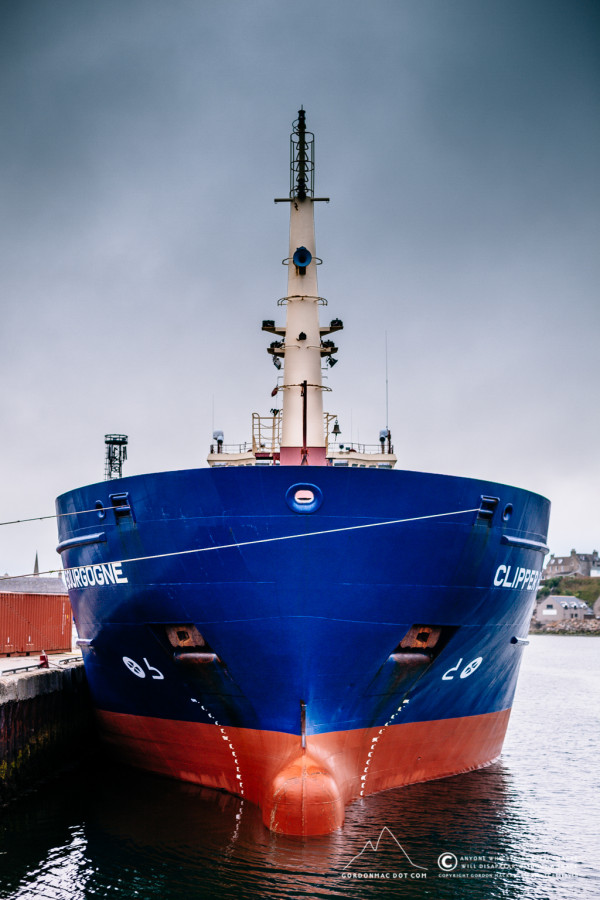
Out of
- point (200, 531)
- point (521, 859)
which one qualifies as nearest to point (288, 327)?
point (200, 531)

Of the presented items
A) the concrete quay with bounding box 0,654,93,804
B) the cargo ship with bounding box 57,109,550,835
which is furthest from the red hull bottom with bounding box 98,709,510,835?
the concrete quay with bounding box 0,654,93,804

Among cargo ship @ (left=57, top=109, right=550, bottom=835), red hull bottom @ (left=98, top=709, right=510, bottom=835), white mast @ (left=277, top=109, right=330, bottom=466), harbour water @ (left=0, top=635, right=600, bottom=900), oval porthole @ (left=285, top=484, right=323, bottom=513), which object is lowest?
harbour water @ (left=0, top=635, right=600, bottom=900)

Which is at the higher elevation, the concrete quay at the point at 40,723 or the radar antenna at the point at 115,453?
the radar antenna at the point at 115,453

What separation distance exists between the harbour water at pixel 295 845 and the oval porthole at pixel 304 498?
4292 mm

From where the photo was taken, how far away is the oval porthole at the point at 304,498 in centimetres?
1002

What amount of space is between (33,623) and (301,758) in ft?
54.0

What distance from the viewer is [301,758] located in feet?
32.4

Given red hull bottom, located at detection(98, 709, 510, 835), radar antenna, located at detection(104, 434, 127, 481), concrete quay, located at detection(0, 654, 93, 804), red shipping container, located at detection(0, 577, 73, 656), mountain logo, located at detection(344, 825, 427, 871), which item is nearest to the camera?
mountain logo, located at detection(344, 825, 427, 871)

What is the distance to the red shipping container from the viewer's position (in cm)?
2245

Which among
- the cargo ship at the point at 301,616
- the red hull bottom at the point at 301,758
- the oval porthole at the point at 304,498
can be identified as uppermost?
the oval porthole at the point at 304,498

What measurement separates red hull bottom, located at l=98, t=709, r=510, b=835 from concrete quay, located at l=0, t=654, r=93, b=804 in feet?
4.49

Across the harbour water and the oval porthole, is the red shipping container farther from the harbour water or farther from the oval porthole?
the oval porthole

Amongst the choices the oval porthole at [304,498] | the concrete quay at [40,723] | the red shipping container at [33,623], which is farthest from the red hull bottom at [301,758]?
the red shipping container at [33,623]

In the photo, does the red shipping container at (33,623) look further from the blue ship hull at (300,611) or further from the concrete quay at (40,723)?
the blue ship hull at (300,611)
